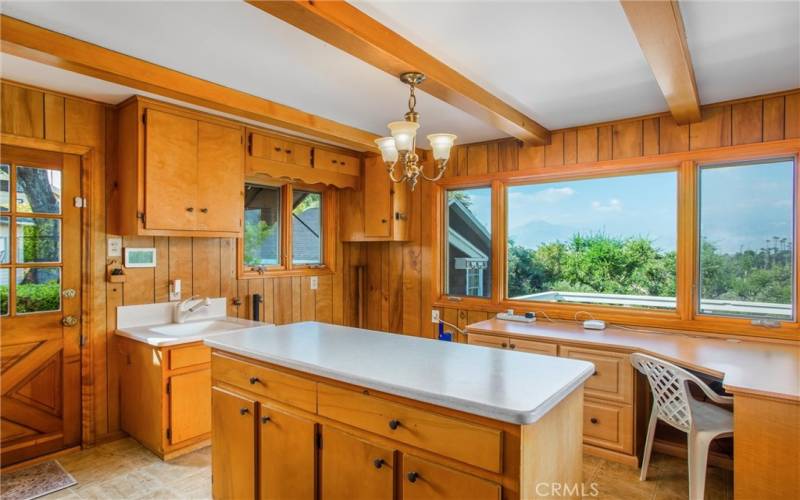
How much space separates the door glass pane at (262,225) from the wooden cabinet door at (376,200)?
0.84 m

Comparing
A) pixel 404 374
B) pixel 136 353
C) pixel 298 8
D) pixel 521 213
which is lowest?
pixel 136 353

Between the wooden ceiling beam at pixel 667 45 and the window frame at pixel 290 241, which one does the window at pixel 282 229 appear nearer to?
the window frame at pixel 290 241

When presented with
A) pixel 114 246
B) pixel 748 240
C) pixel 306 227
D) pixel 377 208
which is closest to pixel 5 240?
pixel 114 246

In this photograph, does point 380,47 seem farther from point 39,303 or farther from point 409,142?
point 39,303

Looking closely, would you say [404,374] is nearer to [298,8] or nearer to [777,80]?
[298,8]

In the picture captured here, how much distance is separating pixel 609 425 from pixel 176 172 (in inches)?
131

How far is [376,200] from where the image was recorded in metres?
4.31

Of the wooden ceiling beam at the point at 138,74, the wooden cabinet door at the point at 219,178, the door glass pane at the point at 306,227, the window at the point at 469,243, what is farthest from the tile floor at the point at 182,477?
the wooden ceiling beam at the point at 138,74

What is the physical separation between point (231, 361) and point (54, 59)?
1.63m

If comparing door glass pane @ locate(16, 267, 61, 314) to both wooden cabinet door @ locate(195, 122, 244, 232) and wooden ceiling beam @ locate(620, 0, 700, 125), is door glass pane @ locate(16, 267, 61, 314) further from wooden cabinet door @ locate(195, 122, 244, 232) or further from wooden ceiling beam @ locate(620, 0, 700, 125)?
wooden ceiling beam @ locate(620, 0, 700, 125)

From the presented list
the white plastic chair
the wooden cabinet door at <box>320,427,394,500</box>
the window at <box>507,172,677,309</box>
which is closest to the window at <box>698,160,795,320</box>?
the window at <box>507,172,677,309</box>

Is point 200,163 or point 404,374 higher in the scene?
point 200,163

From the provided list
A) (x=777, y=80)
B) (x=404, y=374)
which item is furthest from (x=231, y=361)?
(x=777, y=80)

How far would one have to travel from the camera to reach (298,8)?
5.16ft
